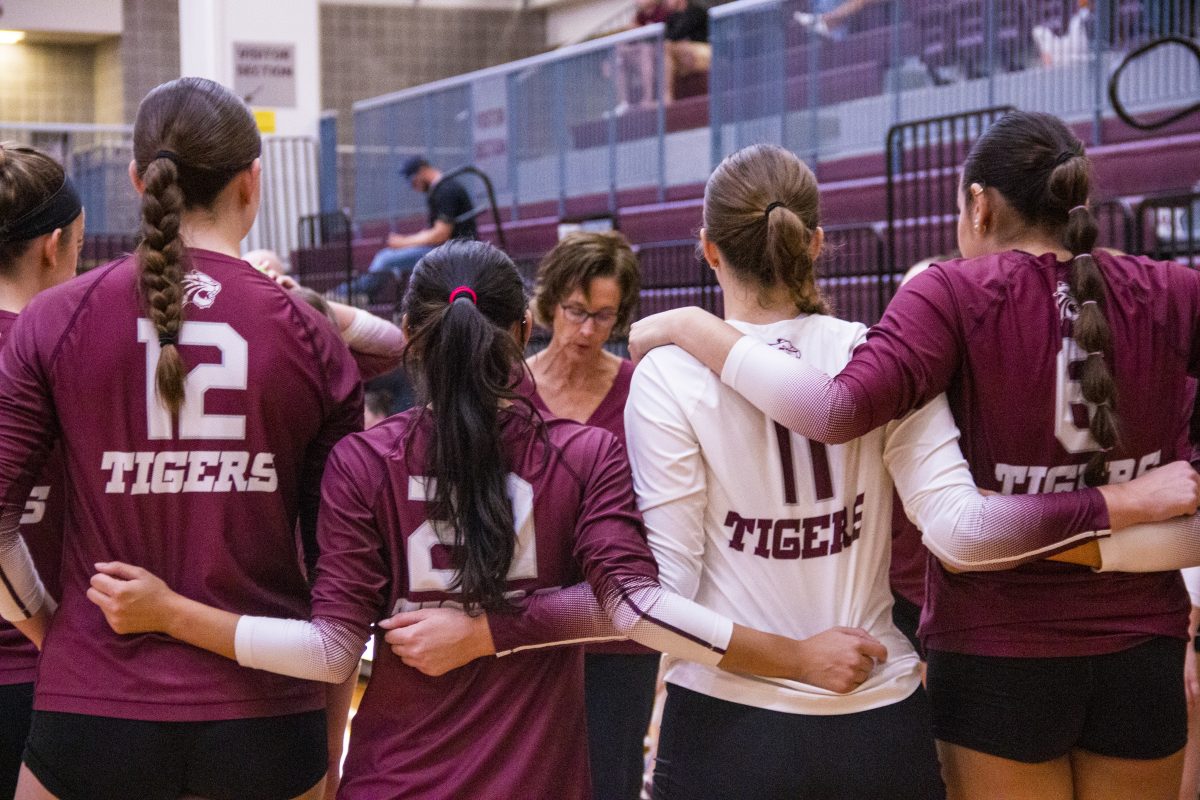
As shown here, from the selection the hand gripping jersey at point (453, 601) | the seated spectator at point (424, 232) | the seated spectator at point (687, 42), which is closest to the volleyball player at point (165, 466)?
the hand gripping jersey at point (453, 601)

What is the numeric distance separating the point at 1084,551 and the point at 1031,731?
0.27 meters

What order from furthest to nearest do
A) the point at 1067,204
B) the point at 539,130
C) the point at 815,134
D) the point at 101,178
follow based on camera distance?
1. the point at 101,178
2. the point at 539,130
3. the point at 815,134
4. the point at 1067,204

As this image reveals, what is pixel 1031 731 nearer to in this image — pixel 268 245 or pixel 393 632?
pixel 393 632

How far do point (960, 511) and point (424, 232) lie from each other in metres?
8.47

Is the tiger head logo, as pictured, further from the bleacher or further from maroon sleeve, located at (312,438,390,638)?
the bleacher

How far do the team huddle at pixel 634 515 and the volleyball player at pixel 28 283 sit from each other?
0.16m

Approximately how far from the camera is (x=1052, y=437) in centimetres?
187

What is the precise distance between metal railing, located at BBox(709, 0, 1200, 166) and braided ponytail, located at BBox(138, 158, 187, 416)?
596 cm

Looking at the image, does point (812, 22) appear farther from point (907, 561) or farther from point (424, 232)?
point (907, 561)

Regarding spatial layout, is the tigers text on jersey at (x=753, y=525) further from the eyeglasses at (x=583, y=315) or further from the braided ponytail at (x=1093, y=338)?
the eyeglasses at (x=583, y=315)

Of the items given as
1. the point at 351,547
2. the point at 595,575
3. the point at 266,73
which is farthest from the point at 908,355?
the point at 266,73

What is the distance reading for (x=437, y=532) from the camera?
170 centimetres

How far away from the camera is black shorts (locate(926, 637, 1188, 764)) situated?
1869mm

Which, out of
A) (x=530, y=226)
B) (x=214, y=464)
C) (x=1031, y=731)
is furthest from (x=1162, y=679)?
(x=530, y=226)
